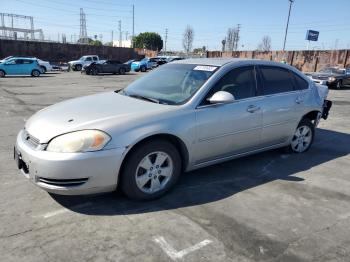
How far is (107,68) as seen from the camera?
3250cm

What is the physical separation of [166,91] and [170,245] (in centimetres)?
211

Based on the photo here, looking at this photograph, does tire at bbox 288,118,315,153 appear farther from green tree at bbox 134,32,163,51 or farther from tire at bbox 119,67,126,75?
green tree at bbox 134,32,163,51

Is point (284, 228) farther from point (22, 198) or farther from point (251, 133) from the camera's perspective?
point (22, 198)

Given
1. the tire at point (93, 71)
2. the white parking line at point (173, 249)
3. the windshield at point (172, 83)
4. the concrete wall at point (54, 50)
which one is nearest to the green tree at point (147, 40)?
the concrete wall at point (54, 50)

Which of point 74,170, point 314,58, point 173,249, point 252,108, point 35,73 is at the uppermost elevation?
point 314,58

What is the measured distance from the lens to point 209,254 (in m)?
2.90

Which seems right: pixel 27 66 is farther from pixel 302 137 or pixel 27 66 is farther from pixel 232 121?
pixel 232 121

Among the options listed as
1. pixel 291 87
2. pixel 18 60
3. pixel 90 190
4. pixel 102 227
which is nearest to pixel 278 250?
pixel 102 227

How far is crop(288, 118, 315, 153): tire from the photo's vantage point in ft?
18.7

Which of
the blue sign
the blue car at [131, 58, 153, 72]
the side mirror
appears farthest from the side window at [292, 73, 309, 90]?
the blue sign

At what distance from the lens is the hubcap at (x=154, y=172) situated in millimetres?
3742

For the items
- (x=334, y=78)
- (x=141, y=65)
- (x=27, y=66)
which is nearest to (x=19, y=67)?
(x=27, y=66)

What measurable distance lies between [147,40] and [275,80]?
316 feet

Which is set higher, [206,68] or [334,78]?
[206,68]
